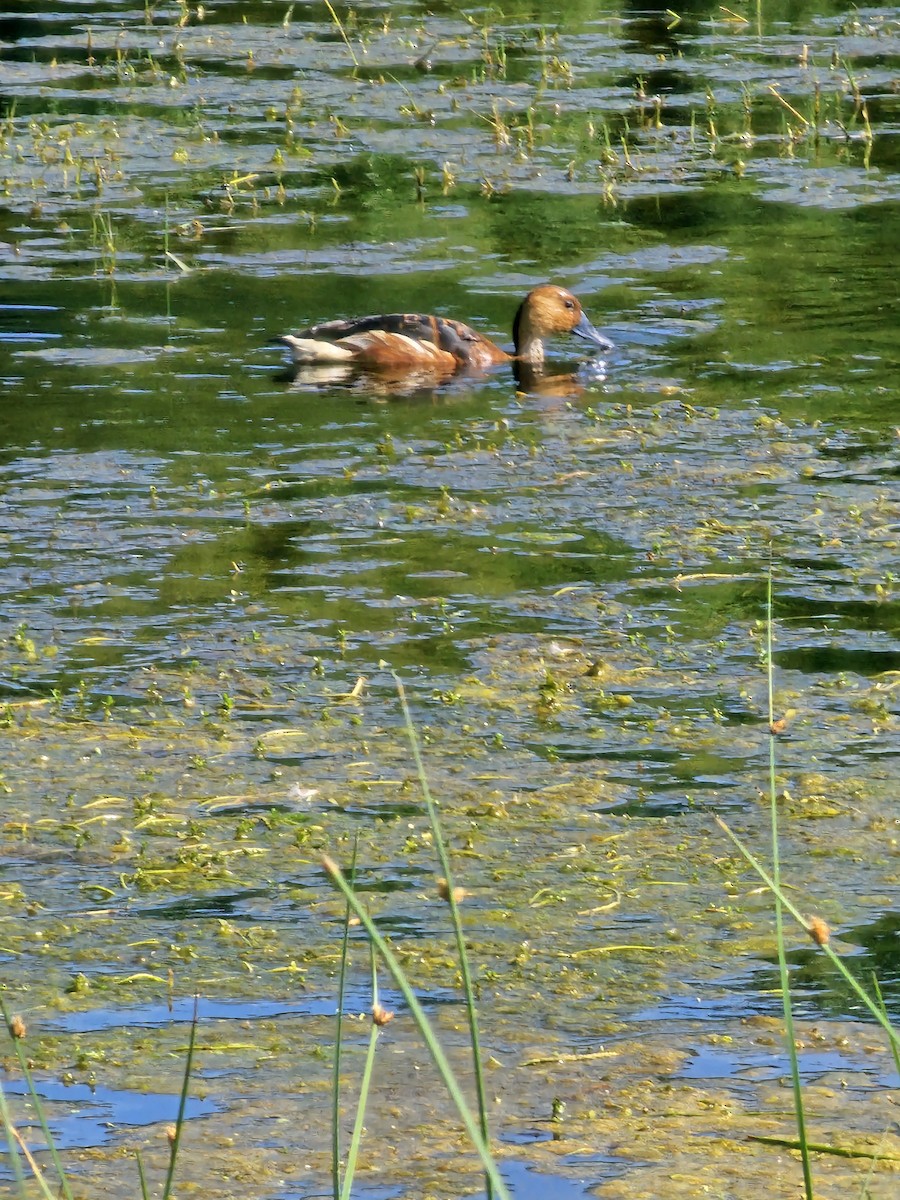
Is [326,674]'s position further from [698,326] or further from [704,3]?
[704,3]

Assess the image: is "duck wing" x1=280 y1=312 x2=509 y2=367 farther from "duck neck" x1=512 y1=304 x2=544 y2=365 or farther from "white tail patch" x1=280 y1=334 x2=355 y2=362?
"duck neck" x1=512 y1=304 x2=544 y2=365

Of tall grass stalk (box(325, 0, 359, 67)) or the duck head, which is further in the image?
tall grass stalk (box(325, 0, 359, 67))

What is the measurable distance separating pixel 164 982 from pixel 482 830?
104 cm

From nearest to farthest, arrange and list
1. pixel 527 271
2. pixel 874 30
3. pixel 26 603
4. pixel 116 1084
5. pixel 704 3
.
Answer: pixel 116 1084 < pixel 26 603 < pixel 527 271 < pixel 874 30 < pixel 704 3

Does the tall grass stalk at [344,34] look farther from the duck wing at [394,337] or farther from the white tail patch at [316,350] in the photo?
the white tail patch at [316,350]

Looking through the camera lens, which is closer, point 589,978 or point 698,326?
point 589,978

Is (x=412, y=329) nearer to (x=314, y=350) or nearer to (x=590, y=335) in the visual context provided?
(x=314, y=350)

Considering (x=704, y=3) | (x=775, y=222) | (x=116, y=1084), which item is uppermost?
(x=704, y=3)

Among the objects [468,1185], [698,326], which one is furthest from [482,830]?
[698,326]

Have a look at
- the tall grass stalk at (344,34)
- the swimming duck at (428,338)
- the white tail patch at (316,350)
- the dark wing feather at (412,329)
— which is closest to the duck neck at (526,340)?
the swimming duck at (428,338)

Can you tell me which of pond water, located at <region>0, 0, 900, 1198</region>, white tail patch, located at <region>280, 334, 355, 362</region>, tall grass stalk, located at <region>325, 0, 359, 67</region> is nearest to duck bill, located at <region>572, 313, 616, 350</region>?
pond water, located at <region>0, 0, 900, 1198</region>

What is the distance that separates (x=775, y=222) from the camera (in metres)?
12.3

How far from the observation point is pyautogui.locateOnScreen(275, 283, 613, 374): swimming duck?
9883mm

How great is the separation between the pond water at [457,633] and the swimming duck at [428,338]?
0.46ft
